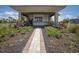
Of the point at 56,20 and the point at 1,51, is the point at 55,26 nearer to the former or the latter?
the point at 56,20

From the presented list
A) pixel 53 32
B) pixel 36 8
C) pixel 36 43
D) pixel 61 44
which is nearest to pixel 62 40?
pixel 61 44

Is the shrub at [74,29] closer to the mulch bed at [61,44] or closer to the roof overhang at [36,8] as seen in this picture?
the mulch bed at [61,44]

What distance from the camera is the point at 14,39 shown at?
4.14 meters

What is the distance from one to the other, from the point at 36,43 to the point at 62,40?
462 millimetres

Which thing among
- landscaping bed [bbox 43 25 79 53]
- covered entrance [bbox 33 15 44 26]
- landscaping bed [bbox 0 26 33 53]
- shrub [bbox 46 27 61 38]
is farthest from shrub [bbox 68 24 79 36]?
landscaping bed [bbox 0 26 33 53]

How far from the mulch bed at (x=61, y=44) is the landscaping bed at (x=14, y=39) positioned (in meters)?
0.40

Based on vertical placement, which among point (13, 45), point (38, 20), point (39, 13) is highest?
point (39, 13)

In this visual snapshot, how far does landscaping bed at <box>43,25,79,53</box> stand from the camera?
4.07 m

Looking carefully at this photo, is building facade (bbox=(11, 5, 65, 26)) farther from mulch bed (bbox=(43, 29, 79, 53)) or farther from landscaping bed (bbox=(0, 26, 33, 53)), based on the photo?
mulch bed (bbox=(43, 29, 79, 53))

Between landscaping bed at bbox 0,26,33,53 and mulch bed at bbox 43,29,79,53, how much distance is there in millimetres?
403

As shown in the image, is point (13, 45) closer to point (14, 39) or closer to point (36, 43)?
point (14, 39)

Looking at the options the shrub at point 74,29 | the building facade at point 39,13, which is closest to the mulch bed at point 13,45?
the building facade at point 39,13
